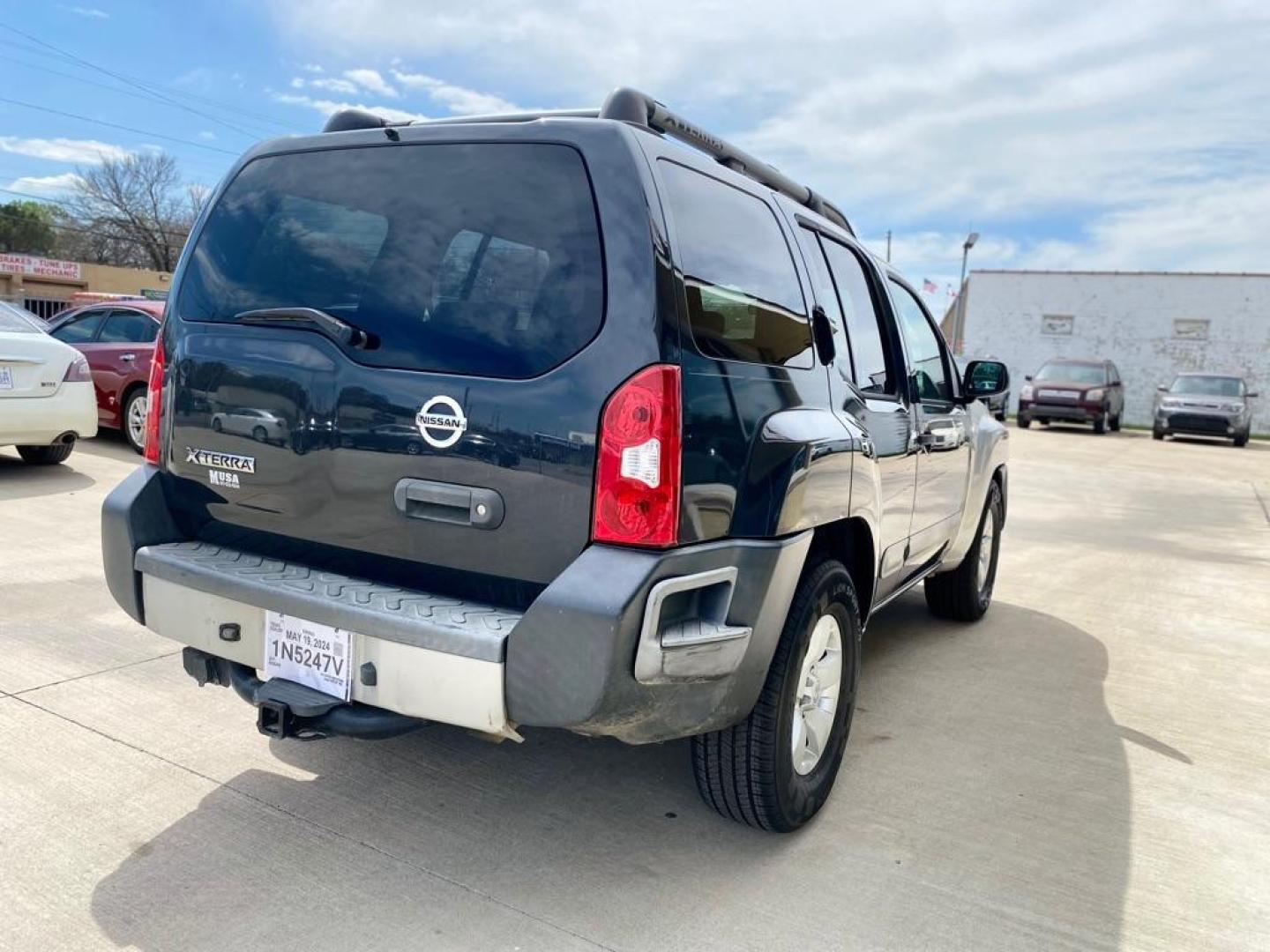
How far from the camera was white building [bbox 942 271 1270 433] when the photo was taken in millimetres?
31344

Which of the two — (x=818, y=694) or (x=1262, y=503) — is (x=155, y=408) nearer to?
(x=818, y=694)

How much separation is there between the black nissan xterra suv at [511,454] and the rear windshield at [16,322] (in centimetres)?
577

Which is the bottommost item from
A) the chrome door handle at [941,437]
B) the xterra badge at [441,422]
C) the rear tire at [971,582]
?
the rear tire at [971,582]

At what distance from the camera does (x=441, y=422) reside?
245cm

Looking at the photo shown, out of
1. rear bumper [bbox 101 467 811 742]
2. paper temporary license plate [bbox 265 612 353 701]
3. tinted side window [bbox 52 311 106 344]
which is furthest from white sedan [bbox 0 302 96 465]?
paper temporary license plate [bbox 265 612 353 701]

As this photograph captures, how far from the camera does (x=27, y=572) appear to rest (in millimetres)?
5262

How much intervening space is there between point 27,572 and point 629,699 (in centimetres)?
435

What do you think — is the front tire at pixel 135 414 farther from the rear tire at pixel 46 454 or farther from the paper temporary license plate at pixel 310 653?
the paper temporary license plate at pixel 310 653

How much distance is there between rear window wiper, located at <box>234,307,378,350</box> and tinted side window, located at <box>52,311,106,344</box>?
27.3ft

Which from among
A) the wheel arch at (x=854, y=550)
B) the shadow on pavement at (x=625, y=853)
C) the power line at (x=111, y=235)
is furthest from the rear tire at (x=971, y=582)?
the power line at (x=111, y=235)

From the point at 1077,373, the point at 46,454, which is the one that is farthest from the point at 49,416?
the point at 1077,373

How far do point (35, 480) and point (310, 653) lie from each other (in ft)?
21.8

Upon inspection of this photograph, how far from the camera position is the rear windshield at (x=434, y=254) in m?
2.42

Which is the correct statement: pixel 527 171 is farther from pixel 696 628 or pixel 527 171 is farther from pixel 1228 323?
pixel 1228 323
